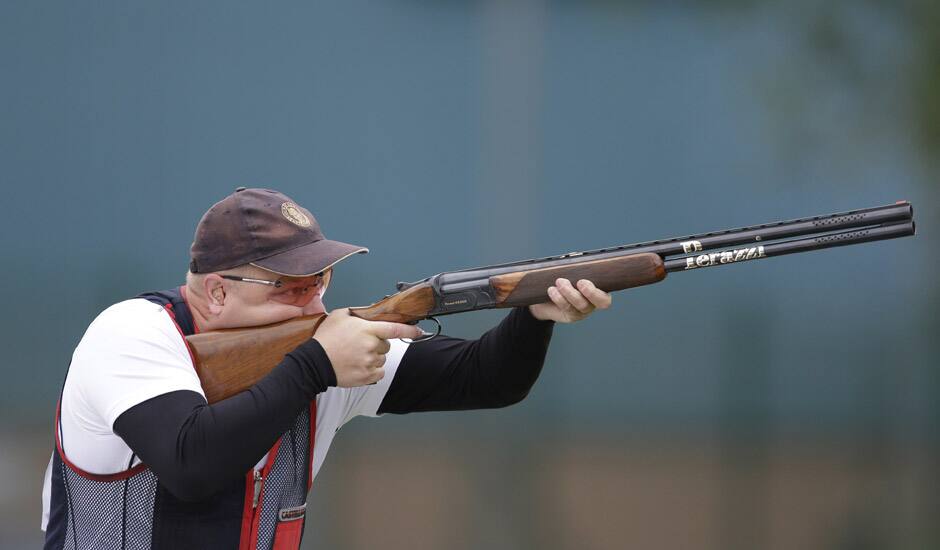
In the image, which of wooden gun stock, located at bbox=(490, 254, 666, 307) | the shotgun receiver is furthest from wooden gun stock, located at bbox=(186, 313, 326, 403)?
wooden gun stock, located at bbox=(490, 254, 666, 307)

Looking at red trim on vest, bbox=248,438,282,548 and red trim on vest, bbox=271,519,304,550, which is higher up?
red trim on vest, bbox=248,438,282,548

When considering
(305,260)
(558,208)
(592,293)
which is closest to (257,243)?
(305,260)

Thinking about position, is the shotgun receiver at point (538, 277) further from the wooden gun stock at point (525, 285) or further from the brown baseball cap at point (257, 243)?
the brown baseball cap at point (257, 243)

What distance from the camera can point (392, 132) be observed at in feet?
16.2

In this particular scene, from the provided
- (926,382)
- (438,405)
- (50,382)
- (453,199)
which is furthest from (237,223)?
(926,382)

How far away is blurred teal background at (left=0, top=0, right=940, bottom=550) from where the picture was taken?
4.88 m

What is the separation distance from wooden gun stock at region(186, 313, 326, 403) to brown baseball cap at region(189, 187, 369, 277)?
16 centimetres

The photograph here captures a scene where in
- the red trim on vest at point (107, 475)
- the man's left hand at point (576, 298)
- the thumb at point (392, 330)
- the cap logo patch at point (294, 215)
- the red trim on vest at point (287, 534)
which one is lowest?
the red trim on vest at point (287, 534)

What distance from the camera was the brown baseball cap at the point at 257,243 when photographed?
2590mm

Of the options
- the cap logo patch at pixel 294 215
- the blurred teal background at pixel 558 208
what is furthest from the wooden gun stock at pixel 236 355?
the blurred teal background at pixel 558 208

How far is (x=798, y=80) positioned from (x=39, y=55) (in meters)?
3.29

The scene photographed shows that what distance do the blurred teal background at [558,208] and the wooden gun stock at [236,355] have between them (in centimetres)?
228

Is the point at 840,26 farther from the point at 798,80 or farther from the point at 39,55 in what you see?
the point at 39,55

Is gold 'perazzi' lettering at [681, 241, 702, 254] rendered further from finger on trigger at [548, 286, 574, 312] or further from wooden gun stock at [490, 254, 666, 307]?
finger on trigger at [548, 286, 574, 312]
